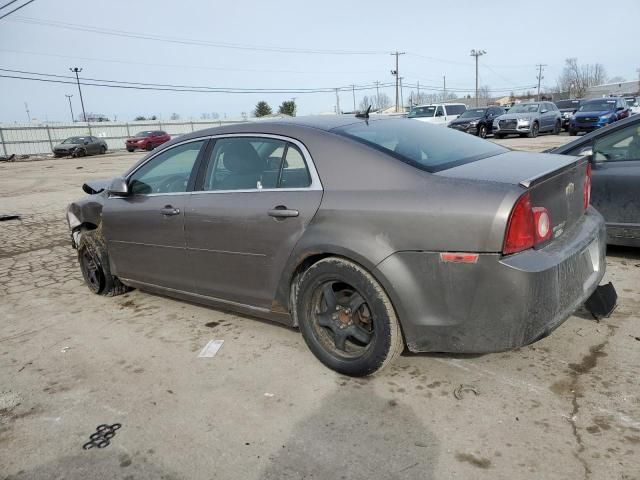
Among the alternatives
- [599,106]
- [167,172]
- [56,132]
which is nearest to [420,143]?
[167,172]

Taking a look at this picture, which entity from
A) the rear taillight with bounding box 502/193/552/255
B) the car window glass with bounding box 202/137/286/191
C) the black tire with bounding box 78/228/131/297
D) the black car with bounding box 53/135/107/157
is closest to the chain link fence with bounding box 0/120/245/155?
the black car with bounding box 53/135/107/157

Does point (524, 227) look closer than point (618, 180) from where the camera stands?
Yes

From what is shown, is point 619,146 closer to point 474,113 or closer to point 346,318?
point 346,318

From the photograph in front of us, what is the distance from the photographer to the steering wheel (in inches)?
155

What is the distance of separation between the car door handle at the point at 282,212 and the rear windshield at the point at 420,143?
0.59 m

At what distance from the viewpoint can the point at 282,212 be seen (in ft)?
10.5

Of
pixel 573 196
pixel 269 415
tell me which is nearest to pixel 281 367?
pixel 269 415

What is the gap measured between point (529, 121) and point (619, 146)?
21194 mm

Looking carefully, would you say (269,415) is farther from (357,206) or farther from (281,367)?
(357,206)

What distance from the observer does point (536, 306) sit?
252cm

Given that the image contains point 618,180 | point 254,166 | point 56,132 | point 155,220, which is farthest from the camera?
point 56,132

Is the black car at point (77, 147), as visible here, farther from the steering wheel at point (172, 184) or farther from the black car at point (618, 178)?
the black car at point (618, 178)

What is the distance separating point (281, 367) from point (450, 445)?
4.15 ft

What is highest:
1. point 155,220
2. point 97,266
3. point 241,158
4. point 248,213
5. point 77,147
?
point 241,158
